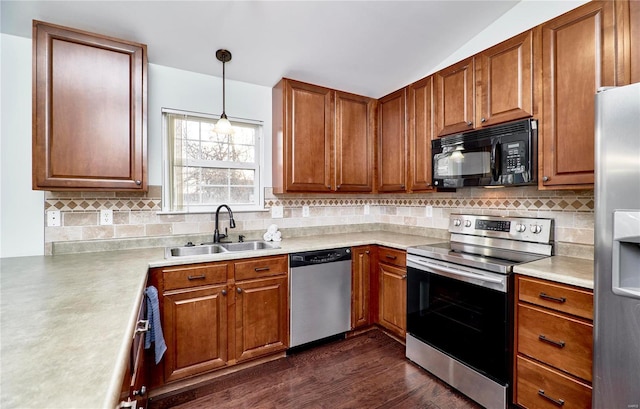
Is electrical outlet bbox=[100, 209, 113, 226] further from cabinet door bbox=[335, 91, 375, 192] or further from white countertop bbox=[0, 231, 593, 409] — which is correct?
cabinet door bbox=[335, 91, 375, 192]

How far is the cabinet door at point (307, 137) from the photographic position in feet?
8.71

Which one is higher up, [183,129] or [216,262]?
[183,129]

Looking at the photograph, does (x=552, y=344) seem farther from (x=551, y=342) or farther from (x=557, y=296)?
(x=557, y=296)

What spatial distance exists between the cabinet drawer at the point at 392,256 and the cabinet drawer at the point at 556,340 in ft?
2.96

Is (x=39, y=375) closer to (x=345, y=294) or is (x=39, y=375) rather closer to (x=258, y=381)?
(x=258, y=381)

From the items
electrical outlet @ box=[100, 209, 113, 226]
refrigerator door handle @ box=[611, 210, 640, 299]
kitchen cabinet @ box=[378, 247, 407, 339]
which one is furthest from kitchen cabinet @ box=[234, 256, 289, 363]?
refrigerator door handle @ box=[611, 210, 640, 299]

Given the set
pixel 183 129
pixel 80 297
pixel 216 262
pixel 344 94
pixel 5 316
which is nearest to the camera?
pixel 5 316

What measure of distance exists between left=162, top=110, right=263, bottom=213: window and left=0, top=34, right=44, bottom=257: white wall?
82 cm

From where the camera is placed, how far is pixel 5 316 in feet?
3.11

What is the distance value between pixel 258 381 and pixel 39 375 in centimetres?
168

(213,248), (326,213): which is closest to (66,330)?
(213,248)

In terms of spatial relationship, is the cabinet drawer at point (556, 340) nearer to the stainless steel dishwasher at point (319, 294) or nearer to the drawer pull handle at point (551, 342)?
the drawer pull handle at point (551, 342)

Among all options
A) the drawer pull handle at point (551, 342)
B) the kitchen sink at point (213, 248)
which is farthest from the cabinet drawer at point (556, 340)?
the kitchen sink at point (213, 248)

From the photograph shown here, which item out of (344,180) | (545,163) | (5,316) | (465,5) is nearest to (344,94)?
(344,180)
